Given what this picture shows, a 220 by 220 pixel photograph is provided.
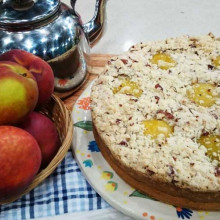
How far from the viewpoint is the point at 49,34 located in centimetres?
91

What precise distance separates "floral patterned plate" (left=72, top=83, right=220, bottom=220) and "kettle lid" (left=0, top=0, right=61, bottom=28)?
12.2 inches

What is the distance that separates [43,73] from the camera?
769mm

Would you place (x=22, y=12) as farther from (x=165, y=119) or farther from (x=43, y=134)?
(x=165, y=119)

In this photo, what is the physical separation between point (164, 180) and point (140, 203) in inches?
3.4

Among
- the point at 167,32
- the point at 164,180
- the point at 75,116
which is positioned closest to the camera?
the point at 164,180

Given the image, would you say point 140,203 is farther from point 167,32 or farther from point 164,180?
point 167,32

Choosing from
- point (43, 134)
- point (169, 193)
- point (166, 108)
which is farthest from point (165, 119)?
point (43, 134)

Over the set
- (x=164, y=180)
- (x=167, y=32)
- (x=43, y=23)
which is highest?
(x=43, y=23)

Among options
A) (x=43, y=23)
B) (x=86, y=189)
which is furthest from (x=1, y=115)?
(x=43, y=23)

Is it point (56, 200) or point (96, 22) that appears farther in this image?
point (96, 22)

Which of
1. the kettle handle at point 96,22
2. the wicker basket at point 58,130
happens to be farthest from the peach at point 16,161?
the kettle handle at point 96,22

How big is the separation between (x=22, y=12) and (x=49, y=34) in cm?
9

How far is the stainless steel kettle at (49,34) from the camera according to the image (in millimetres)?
877

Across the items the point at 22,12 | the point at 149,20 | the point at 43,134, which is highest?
the point at 22,12
